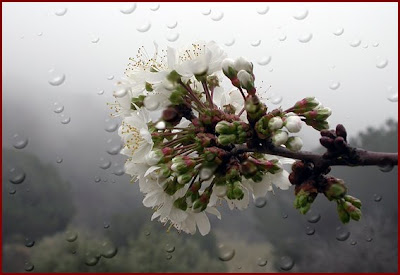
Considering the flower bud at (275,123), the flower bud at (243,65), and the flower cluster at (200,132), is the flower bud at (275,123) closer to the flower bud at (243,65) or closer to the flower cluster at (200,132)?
the flower cluster at (200,132)

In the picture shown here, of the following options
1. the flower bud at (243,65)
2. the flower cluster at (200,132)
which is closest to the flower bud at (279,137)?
the flower cluster at (200,132)

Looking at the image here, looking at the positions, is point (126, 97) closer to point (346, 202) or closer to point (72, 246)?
point (346, 202)

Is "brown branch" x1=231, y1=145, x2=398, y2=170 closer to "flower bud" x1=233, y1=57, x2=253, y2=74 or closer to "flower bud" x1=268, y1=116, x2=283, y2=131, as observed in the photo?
"flower bud" x1=268, y1=116, x2=283, y2=131

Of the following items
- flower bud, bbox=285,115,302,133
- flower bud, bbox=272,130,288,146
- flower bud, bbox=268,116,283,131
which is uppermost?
flower bud, bbox=268,116,283,131

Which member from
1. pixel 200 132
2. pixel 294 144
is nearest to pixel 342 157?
pixel 294 144

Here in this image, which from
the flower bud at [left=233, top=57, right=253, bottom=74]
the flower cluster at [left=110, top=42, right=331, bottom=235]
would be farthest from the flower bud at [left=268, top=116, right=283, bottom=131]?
the flower bud at [left=233, top=57, right=253, bottom=74]

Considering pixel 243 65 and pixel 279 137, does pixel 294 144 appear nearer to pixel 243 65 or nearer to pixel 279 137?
pixel 279 137
